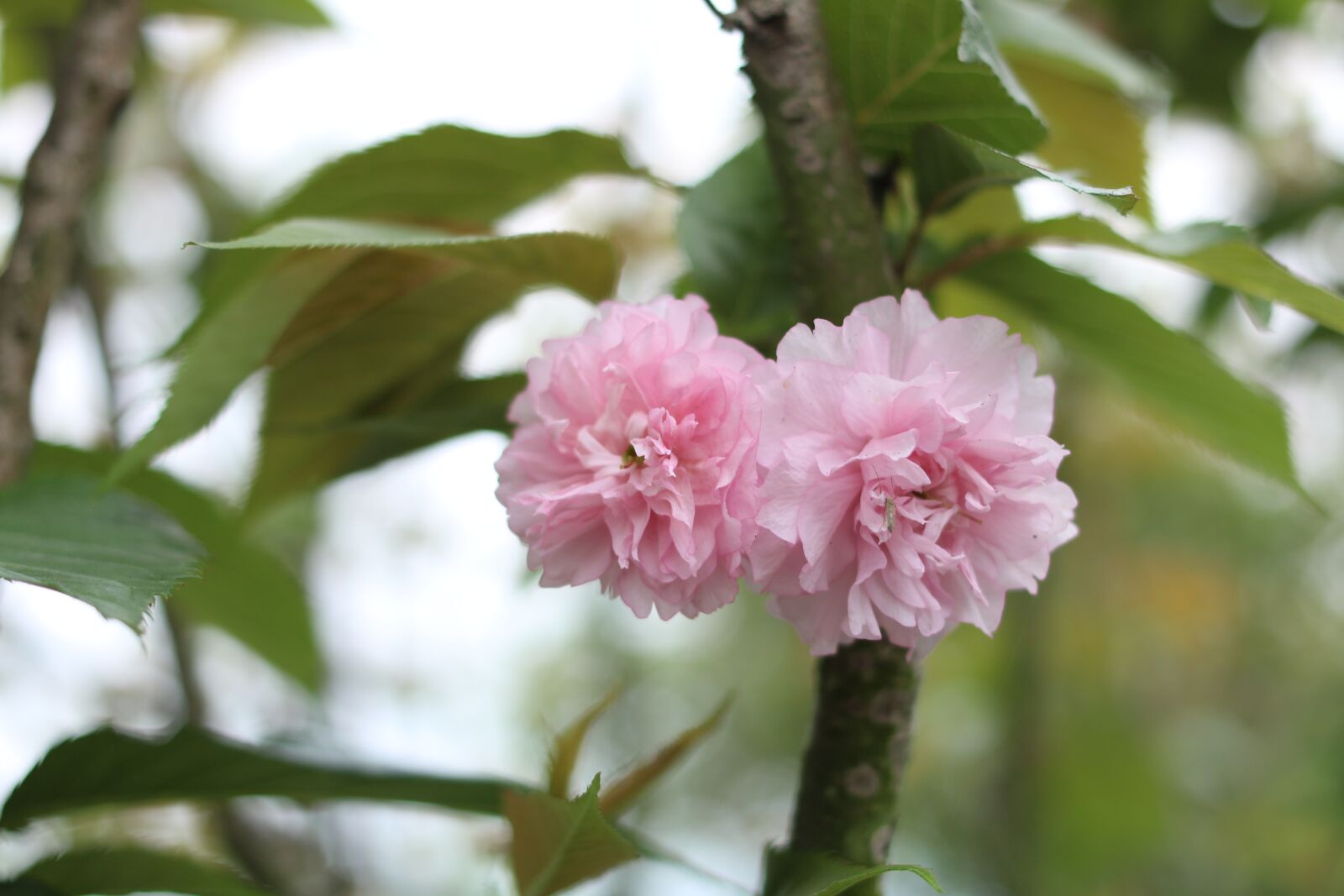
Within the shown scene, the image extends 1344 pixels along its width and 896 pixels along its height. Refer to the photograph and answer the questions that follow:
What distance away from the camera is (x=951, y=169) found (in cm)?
34

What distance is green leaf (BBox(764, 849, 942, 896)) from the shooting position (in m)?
0.28

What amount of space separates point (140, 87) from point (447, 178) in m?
0.47

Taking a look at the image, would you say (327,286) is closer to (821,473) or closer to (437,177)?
(437,177)

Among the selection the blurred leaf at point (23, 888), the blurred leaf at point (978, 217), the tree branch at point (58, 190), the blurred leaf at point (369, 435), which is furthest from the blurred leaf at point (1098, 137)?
the blurred leaf at point (23, 888)

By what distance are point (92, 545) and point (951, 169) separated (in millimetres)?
299

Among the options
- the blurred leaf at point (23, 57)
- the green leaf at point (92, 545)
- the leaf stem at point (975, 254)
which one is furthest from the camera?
the blurred leaf at point (23, 57)

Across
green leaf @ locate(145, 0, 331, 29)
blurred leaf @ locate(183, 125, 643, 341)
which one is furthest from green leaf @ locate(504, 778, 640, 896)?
green leaf @ locate(145, 0, 331, 29)

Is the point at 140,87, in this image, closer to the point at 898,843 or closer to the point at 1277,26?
the point at 1277,26

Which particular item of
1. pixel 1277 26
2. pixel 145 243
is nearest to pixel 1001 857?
pixel 1277 26

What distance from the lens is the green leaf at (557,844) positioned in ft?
1.05

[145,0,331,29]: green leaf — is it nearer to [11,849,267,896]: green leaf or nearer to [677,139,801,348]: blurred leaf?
[677,139,801,348]: blurred leaf

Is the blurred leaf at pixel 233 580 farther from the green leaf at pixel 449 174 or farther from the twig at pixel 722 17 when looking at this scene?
the twig at pixel 722 17

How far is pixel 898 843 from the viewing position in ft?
9.16

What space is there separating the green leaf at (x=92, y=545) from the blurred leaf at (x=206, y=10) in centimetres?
36
